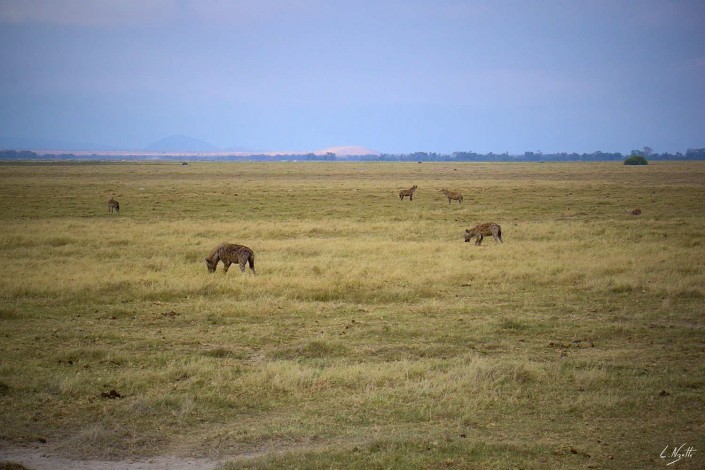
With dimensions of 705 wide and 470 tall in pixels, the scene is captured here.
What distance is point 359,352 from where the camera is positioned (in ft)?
35.2

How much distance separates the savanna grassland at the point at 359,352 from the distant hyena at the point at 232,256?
0.41 m

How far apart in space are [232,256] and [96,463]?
1075cm

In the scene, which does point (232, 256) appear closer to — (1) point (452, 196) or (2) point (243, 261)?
(2) point (243, 261)

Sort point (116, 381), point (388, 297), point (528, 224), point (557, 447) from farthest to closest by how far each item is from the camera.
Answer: point (528, 224) < point (388, 297) < point (116, 381) < point (557, 447)

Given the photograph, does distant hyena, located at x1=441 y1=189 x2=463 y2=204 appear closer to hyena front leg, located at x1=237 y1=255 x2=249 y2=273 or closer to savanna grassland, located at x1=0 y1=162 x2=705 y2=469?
savanna grassland, located at x1=0 y1=162 x2=705 y2=469

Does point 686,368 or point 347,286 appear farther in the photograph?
point 347,286

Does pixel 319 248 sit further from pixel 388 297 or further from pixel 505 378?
pixel 505 378

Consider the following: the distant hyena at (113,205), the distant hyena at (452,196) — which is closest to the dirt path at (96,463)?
the distant hyena at (113,205)

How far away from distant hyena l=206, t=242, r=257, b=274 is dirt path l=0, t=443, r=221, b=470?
33.5ft

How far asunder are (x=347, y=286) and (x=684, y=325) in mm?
7127

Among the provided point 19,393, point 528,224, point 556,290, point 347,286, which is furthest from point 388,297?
point 528,224

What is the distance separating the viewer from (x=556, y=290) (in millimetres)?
15930

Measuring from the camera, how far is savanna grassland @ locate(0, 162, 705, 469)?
23.8 feet

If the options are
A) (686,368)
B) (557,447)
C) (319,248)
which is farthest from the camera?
(319,248)
